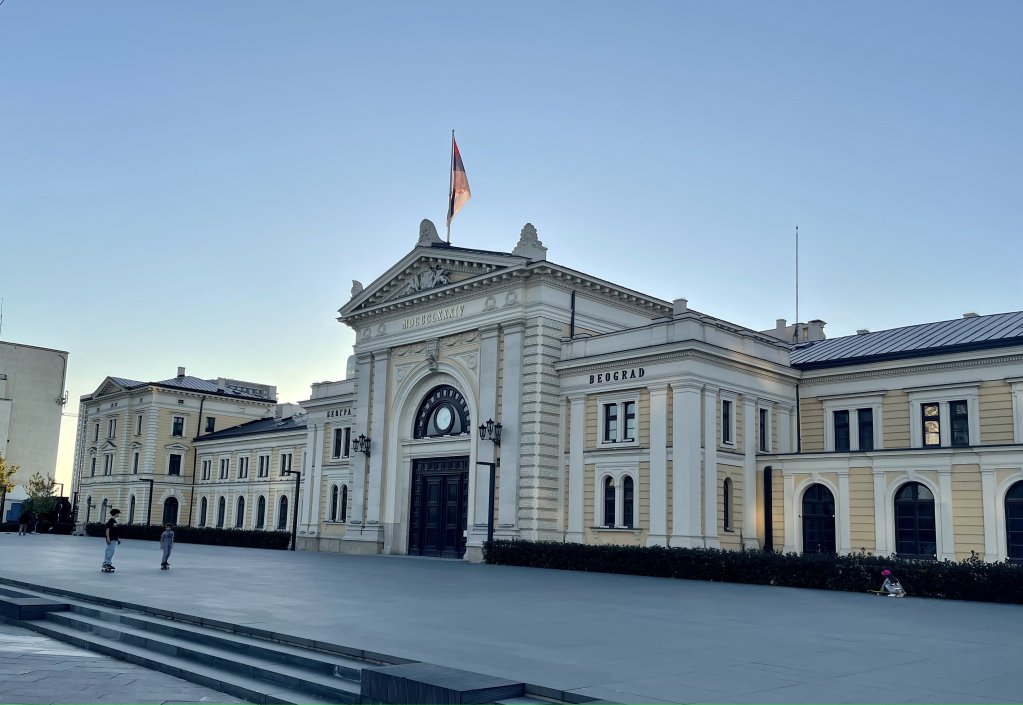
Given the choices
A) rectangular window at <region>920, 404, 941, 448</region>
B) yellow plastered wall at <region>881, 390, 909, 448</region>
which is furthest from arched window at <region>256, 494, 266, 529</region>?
rectangular window at <region>920, 404, 941, 448</region>

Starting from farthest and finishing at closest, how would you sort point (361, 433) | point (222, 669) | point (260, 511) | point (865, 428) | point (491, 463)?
point (260, 511) → point (361, 433) → point (865, 428) → point (491, 463) → point (222, 669)

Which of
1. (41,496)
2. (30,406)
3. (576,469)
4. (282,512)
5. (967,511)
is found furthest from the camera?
(30,406)

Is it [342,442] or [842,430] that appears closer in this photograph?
[842,430]

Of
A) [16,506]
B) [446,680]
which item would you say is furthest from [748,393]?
[16,506]

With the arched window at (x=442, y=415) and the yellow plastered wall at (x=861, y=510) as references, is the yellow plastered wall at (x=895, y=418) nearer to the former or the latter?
the yellow plastered wall at (x=861, y=510)

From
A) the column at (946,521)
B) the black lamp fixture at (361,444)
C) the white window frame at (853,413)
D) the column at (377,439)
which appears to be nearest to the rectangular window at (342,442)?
the black lamp fixture at (361,444)

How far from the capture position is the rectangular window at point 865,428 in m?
39.2

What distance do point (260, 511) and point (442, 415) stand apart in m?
31.0

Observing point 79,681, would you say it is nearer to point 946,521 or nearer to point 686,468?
point 686,468

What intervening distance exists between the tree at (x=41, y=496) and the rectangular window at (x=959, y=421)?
78220mm

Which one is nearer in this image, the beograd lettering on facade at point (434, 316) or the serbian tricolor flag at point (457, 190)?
the beograd lettering on facade at point (434, 316)

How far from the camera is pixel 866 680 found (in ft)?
A: 35.2

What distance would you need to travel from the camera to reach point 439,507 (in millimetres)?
44094

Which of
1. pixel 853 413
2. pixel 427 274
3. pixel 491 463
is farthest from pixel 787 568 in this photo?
pixel 427 274
